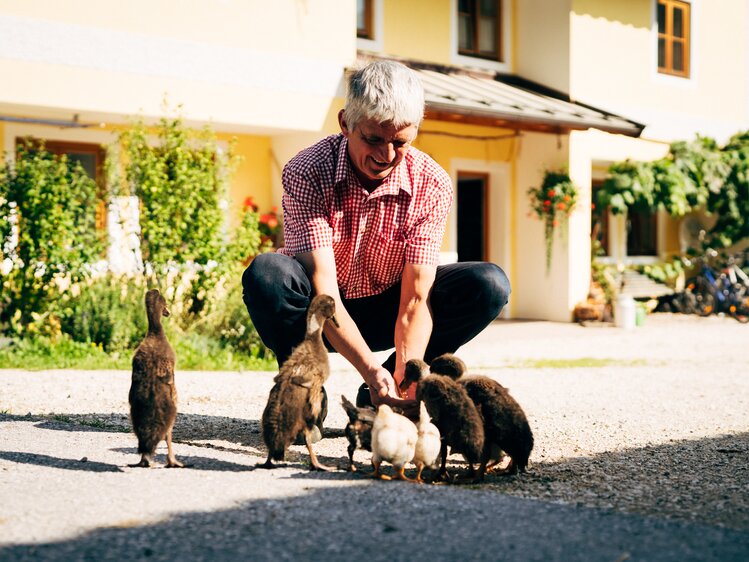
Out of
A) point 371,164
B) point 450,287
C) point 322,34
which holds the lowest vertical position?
point 450,287

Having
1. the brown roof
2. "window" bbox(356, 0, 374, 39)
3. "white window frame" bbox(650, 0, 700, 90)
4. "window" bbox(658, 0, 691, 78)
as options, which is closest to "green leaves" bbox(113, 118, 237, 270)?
the brown roof

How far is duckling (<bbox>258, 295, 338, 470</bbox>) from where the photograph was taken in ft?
14.0

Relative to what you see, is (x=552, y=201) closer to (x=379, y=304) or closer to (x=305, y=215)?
(x=379, y=304)

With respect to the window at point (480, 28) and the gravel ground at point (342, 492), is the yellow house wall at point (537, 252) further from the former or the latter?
the gravel ground at point (342, 492)

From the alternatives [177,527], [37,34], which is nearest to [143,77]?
[37,34]

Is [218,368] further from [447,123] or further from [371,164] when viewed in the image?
[447,123]

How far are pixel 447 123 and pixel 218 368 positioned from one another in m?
8.12

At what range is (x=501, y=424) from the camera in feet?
14.1

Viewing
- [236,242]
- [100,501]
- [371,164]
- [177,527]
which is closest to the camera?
[177,527]

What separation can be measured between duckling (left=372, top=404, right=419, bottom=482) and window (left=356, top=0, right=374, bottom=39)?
39.0ft

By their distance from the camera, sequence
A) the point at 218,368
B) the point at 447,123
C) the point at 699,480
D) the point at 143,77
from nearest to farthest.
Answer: the point at 699,480 → the point at 218,368 → the point at 143,77 → the point at 447,123

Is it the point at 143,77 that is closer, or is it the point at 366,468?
the point at 366,468

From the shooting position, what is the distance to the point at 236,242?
35.6 feet

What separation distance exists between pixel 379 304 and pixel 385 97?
144 cm
